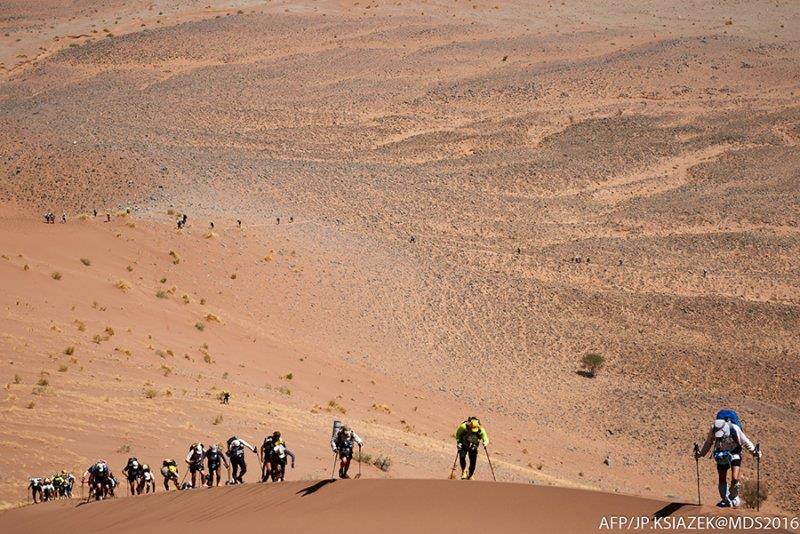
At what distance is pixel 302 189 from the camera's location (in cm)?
6134

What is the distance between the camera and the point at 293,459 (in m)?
18.1

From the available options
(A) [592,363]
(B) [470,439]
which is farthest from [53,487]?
(A) [592,363]

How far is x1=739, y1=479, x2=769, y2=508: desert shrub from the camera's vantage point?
93.9ft

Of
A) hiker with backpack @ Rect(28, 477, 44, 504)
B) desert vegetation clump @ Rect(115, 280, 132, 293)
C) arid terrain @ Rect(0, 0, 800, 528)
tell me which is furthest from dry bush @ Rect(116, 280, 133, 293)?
hiker with backpack @ Rect(28, 477, 44, 504)

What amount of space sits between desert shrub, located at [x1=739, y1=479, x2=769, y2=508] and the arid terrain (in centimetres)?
Answer: 51

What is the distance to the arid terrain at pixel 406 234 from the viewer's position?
111 feet

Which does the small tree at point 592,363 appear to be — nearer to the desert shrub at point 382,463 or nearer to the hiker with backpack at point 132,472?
the desert shrub at point 382,463

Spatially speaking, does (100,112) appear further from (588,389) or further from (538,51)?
(588,389)

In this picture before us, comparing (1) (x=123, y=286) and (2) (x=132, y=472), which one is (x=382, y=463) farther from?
(1) (x=123, y=286)

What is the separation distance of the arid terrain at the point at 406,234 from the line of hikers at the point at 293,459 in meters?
2.99

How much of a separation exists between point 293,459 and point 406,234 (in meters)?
39.3

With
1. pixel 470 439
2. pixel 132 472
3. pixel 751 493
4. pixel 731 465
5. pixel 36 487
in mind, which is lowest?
pixel 751 493

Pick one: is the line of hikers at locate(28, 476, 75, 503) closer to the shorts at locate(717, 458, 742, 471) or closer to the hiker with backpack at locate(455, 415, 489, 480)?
the hiker with backpack at locate(455, 415, 489, 480)

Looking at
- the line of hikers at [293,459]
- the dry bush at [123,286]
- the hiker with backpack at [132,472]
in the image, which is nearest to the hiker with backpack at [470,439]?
the line of hikers at [293,459]
